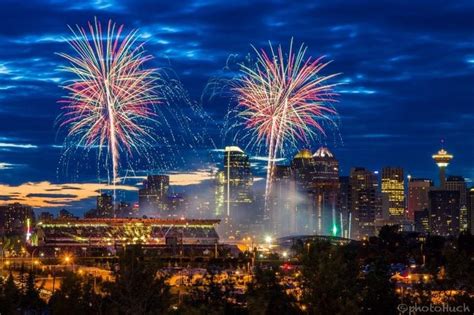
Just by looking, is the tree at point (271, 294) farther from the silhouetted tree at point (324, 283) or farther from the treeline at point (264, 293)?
the silhouetted tree at point (324, 283)

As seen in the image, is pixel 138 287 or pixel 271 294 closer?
pixel 138 287

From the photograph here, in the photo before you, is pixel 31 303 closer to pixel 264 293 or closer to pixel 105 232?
pixel 264 293

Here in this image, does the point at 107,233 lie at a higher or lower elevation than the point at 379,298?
higher

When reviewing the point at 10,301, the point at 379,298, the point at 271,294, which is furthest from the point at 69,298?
the point at 379,298

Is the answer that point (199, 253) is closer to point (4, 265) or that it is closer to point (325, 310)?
point (4, 265)

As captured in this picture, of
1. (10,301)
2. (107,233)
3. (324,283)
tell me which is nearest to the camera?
(324,283)

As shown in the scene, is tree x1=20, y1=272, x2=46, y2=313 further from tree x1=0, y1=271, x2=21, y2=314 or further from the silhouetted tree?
the silhouetted tree

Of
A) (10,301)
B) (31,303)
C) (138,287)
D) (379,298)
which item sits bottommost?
(31,303)
